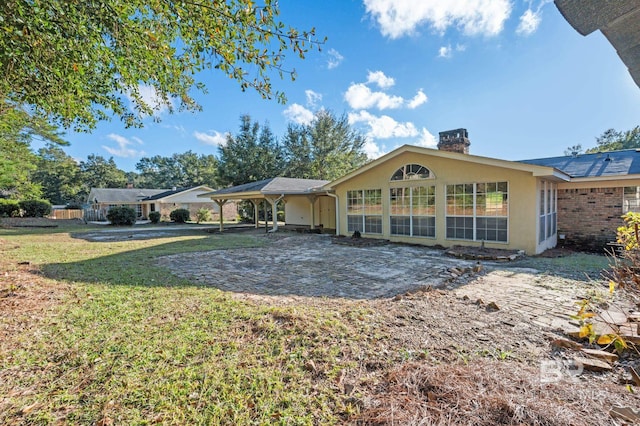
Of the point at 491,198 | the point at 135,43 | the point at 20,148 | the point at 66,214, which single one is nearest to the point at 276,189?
the point at 491,198

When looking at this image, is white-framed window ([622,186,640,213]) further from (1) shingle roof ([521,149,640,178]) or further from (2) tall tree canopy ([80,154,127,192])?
(2) tall tree canopy ([80,154,127,192])

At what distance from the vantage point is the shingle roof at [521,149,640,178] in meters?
9.19

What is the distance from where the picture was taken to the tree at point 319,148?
30156 mm

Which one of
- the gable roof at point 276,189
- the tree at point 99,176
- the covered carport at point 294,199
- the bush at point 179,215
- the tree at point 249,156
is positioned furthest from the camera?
the tree at point 99,176

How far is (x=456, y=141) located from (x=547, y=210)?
12.5ft

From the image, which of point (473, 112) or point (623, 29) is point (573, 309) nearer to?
point (623, 29)

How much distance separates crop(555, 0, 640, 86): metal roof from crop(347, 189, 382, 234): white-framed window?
11.1 meters

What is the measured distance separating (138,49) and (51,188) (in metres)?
60.7

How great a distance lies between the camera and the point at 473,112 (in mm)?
15078

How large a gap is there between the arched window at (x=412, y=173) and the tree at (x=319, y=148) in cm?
1860

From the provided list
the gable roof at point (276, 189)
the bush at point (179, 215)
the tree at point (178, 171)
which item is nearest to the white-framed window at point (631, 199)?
the gable roof at point (276, 189)

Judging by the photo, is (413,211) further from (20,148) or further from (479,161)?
(20,148)

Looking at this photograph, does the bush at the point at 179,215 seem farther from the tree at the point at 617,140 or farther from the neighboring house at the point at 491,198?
the tree at the point at 617,140

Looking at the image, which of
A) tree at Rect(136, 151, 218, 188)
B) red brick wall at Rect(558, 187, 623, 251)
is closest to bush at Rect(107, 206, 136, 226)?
tree at Rect(136, 151, 218, 188)
